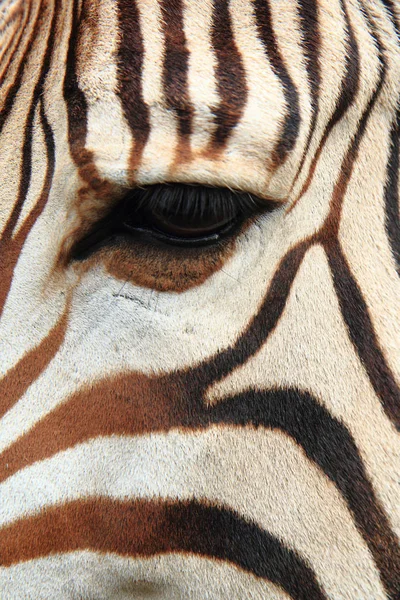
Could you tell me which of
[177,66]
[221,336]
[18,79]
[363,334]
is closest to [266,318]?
[221,336]

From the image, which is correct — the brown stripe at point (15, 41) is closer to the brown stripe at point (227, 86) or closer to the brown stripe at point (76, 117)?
the brown stripe at point (76, 117)

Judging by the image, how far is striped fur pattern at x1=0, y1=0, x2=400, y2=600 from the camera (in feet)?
4.38

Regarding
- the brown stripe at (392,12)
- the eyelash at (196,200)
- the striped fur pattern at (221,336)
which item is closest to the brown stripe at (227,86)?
the striped fur pattern at (221,336)

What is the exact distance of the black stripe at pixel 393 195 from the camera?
138 cm

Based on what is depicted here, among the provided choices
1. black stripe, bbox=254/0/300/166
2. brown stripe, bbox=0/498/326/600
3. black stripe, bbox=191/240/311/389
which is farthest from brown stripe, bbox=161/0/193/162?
brown stripe, bbox=0/498/326/600

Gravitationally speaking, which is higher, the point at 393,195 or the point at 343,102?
the point at 343,102

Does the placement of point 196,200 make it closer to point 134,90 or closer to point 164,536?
point 134,90

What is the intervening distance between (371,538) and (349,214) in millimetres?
760

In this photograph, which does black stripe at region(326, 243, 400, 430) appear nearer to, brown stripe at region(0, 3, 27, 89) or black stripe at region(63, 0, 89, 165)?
black stripe at region(63, 0, 89, 165)

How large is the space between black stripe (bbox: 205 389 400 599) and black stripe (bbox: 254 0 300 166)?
Answer: 57 centimetres

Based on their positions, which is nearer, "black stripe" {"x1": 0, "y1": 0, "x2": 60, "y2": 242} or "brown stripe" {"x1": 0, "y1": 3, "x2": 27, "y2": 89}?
"black stripe" {"x1": 0, "y1": 0, "x2": 60, "y2": 242}

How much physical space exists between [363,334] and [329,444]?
270 mm

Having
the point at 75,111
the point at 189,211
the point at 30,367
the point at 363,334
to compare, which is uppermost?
the point at 75,111

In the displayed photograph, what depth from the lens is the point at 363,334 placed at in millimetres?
1342
